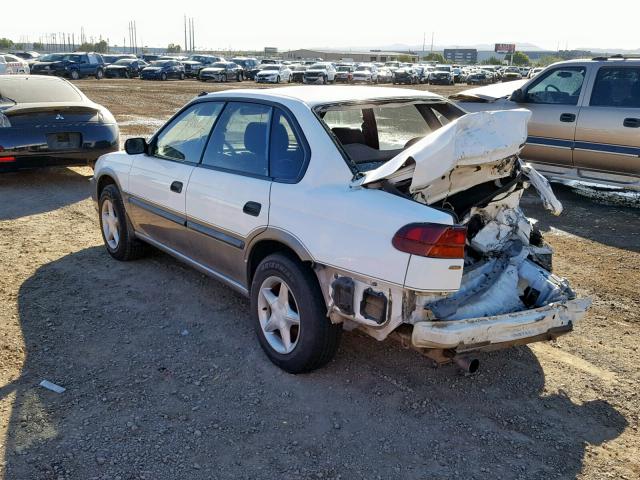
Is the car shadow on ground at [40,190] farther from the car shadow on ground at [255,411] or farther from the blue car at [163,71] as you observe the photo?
the blue car at [163,71]

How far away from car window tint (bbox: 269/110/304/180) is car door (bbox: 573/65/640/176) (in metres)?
5.53

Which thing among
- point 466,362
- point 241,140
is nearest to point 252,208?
point 241,140

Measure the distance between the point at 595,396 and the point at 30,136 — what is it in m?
7.58

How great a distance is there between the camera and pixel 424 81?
49.7 metres

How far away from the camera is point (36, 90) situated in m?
9.05

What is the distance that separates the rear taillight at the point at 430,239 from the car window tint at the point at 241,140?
1190mm

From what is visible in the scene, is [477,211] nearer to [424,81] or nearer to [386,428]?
[386,428]

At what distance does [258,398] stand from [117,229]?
9.31 ft

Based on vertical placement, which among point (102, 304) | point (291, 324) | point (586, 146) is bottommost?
point (102, 304)

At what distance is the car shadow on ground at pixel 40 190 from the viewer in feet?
24.9

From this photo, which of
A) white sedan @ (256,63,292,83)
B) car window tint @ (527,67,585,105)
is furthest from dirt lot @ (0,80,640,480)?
white sedan @ (256,63,292,83)

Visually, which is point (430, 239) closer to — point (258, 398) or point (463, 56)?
point (258, 398)

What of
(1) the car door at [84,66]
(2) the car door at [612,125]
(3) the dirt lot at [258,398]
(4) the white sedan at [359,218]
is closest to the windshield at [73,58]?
(1) the car door at [84,66]

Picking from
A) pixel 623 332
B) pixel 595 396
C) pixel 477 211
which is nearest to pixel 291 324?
pixel 477 211
